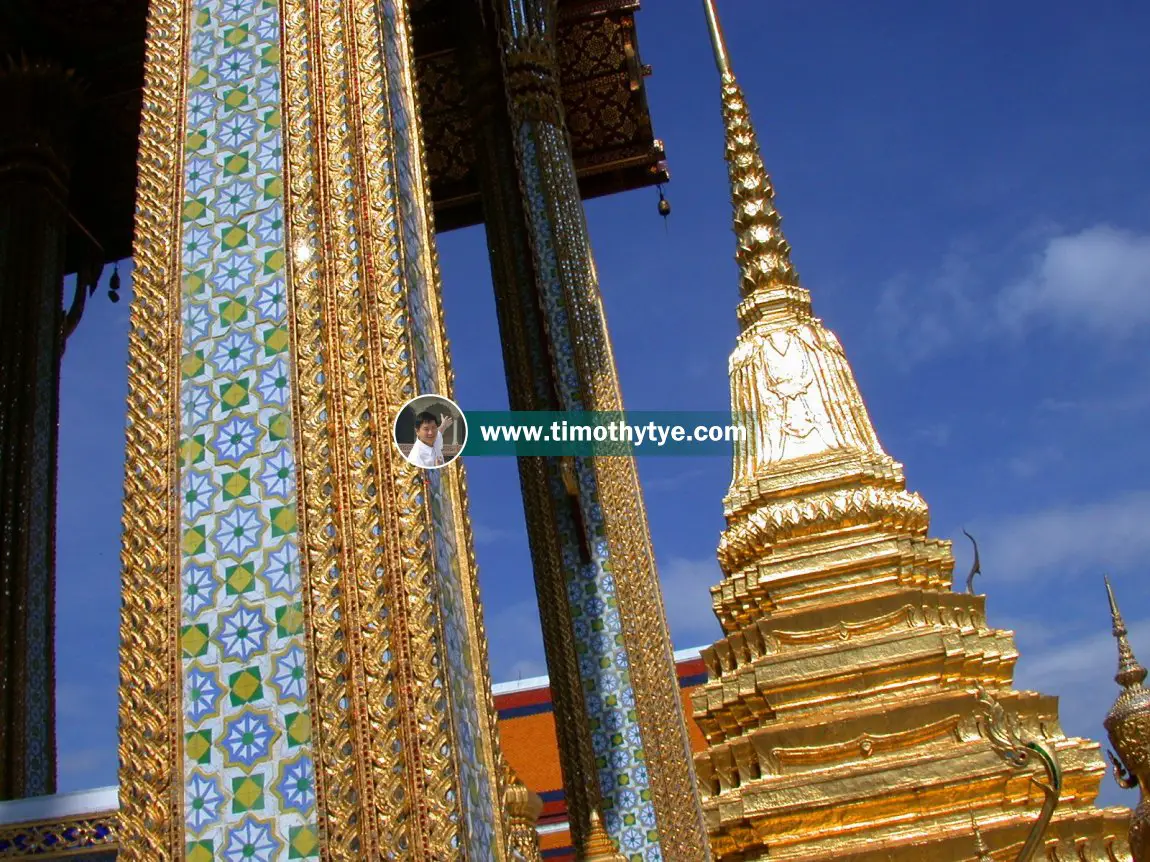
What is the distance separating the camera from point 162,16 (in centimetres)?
297

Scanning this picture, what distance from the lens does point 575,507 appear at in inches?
198

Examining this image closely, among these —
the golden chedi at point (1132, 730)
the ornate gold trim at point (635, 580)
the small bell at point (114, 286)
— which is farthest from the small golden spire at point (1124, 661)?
the small bell at point (114, 286)

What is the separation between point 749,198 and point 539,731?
6478mm

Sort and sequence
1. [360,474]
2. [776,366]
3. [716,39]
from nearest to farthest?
1. [360,474]
2. [776,366]
3. [716,39]

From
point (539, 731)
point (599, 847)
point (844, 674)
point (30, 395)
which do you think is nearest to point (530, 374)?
point (599, 847)

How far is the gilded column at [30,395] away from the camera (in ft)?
15.7

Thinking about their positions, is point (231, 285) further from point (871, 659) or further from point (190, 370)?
point (871, 659)

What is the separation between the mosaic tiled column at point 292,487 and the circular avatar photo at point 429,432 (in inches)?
1.2

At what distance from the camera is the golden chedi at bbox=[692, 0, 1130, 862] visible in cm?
664

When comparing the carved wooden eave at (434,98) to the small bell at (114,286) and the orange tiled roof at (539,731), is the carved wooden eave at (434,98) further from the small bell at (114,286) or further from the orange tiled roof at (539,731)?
the orange tiled roof at (539,731)

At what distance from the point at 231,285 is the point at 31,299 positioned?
3.45 metres

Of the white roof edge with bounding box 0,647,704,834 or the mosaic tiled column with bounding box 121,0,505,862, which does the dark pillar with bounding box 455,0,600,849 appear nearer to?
the white roof edge with bounding box 0,647,704,834

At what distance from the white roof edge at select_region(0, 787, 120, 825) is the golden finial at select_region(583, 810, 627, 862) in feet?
7.19

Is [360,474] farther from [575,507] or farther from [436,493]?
[575,507]
